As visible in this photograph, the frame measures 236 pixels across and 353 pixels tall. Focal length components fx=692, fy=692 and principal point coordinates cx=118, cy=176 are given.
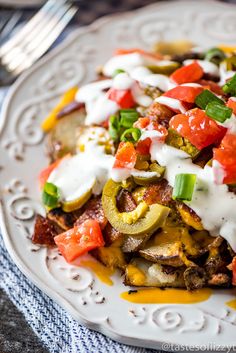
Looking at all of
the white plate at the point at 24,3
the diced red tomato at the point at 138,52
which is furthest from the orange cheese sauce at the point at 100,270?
the white plate at the point at 24,3

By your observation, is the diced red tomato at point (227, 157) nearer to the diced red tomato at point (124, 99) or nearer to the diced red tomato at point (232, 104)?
the diced red tomato at point (232, 104)

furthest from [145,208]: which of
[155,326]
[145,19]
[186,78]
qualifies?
[145,19]

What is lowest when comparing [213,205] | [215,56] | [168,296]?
[168,296]

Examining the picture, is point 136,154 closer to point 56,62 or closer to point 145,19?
point 56,62

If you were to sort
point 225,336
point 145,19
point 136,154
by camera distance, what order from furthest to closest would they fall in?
point 145,19, point 136,154, point 225,336

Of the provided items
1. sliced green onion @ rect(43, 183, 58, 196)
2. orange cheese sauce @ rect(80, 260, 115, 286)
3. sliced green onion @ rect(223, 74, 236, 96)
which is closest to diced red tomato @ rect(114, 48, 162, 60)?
sliced green onion @ rect(223, 74, 236, 96)

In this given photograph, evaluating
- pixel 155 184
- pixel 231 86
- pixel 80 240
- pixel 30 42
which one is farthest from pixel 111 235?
pixel 30 42

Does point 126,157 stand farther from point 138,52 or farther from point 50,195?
point 138,52
